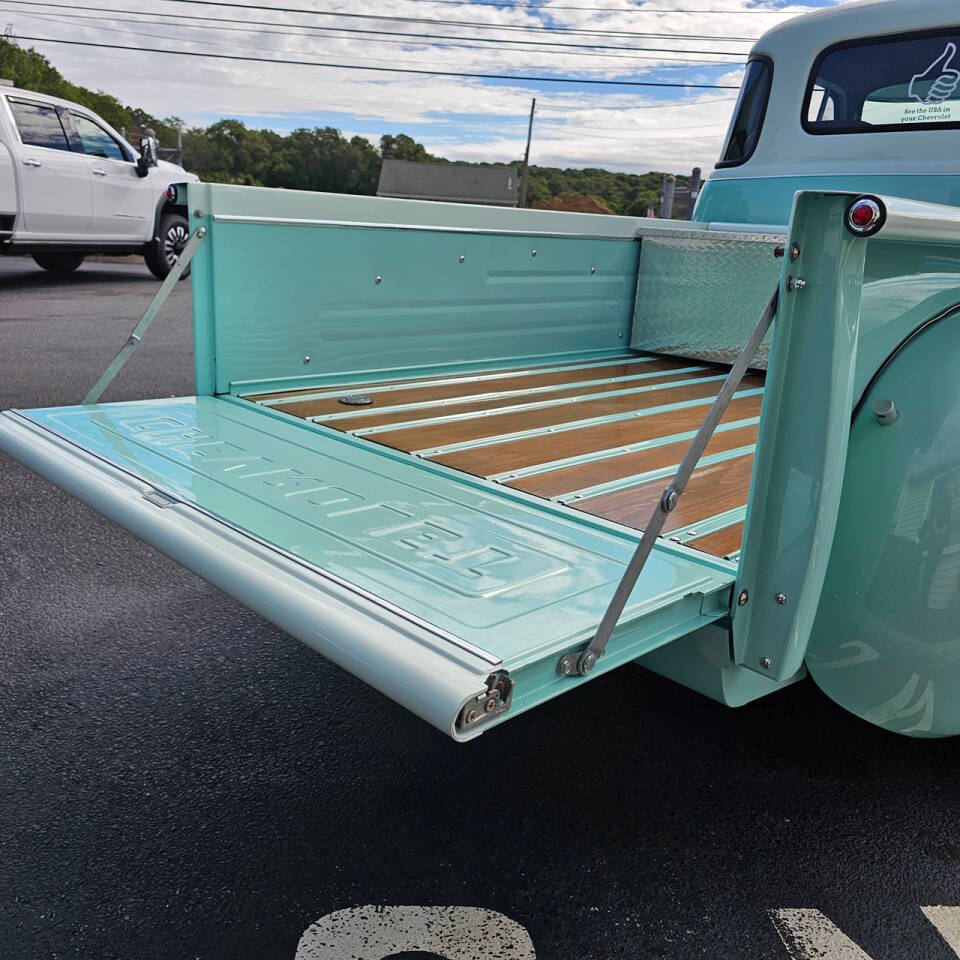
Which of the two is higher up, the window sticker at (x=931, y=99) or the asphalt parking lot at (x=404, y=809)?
the window sticker at (x=931, y=99)

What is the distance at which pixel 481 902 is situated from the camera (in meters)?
1.91

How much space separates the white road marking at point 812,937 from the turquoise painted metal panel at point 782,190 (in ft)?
8.29

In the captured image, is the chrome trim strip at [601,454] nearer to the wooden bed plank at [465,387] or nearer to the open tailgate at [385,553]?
the open tailgate at [385,553]

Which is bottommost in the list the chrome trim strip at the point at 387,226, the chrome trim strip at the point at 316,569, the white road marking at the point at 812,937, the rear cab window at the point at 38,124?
the white road marking at the point at 812,937

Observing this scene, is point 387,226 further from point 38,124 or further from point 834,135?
point 38,124

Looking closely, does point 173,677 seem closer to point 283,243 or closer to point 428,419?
point 428,419

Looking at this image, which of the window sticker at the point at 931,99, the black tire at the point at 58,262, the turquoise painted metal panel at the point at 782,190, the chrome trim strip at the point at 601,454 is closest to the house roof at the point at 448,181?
the black tire at the point at 58,262

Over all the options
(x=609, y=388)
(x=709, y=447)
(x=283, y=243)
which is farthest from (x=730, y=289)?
(x=283, y=243)

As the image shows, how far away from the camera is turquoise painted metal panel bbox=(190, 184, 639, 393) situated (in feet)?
9.35

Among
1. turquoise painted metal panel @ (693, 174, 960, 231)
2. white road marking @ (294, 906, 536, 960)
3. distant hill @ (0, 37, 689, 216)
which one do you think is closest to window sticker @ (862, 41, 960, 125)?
turquoise painted metal panel @ (693, 174, 960, 231)

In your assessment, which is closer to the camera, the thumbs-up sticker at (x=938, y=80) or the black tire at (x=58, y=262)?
the thumbs-up sticker at (x=938, y=80)

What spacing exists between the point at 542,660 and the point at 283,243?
1.93 m

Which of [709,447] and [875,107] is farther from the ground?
[875,107]

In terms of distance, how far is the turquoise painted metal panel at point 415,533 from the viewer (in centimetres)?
154
